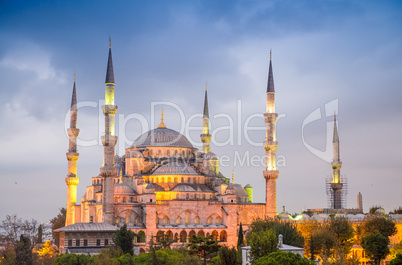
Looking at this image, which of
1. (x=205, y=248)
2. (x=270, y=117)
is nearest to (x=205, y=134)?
(x=270, y=117)

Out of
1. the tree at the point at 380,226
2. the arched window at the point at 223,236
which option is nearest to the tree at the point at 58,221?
the arched window at the point at 223,236

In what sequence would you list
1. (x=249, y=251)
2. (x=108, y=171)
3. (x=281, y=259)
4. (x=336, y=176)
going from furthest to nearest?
(x=336, y=176), (x=108, y=171), (x=249, y=251), (x=281, y=259)

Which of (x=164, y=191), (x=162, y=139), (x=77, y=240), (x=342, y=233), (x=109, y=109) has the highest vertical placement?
(x=109, y=109)

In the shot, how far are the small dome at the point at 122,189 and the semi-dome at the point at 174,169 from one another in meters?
2.94

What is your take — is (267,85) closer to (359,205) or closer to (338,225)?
(338,225)

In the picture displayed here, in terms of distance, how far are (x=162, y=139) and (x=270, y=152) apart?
1088 centimetres

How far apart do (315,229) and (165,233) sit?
1238 centimetres

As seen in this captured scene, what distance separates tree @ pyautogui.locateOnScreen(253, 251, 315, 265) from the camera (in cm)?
2836

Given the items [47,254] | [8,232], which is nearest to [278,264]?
[8,232]

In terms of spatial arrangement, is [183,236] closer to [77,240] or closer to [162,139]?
[77,240]

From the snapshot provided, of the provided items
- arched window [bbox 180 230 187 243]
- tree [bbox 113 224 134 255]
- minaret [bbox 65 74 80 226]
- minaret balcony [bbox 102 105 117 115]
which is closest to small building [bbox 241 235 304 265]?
tree [bbox 113 224 134 255]

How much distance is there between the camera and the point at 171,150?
61969mm

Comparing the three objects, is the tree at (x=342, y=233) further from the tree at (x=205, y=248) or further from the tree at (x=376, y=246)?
the tree at (x=205, y=248)

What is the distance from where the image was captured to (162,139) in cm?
6269
